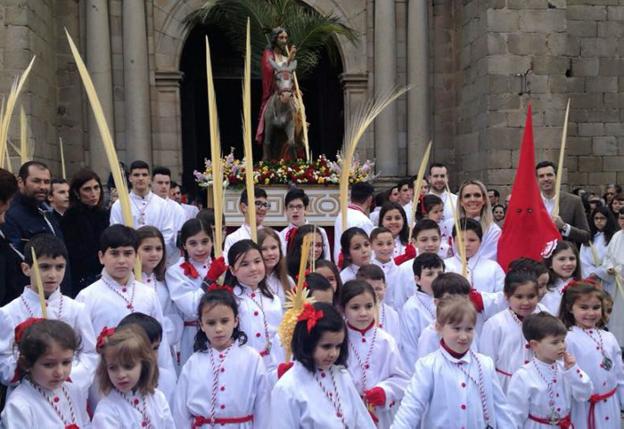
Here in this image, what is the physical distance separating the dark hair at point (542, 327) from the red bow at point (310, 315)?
1.40 m

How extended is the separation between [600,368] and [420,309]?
1191 millimetres

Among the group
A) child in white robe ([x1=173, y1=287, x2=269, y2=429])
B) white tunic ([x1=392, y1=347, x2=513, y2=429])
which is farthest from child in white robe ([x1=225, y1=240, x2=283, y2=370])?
white tunic ([x1=392, y1=347, x2=513, y2=429])

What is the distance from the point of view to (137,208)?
7.22 metres

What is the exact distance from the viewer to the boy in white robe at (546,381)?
425 centimetres

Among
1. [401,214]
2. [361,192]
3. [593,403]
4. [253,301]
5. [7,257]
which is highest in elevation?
[361,192]

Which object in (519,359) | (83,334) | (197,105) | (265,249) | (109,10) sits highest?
(109,10)

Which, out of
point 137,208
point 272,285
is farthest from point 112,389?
point 137,208

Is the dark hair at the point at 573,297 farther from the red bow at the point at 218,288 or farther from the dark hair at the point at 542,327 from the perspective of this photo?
the red bow at the point at 218,288

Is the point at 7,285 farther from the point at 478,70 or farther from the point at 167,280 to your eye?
the point at 478,70

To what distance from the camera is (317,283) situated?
4590 mm

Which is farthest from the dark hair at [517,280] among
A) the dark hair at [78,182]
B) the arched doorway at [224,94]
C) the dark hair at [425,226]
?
the arched doorway at [224,94]

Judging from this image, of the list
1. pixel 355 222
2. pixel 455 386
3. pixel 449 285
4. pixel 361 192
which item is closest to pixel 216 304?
pixel 455 386

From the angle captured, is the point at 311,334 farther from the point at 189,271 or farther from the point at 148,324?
the point at 189,271

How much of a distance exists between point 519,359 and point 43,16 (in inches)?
410
